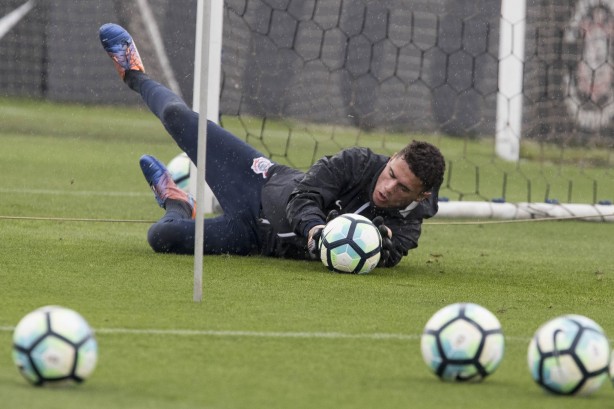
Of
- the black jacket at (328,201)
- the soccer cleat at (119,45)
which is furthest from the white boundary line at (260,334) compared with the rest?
the soccer cleat at (119,45)

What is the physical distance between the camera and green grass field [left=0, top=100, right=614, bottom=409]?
3.88 m

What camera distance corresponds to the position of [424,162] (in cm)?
660

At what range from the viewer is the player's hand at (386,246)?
7031 millimetres

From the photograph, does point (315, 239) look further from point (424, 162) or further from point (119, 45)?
point (119, 45)

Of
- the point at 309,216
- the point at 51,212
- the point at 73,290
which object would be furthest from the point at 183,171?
the point at 73,290

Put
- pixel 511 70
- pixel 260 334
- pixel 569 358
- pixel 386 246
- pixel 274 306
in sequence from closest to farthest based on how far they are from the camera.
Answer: pixel 569 358 → pixel 260 334 → pixel 274 306 → pixel 386 246 → pixel 511 70

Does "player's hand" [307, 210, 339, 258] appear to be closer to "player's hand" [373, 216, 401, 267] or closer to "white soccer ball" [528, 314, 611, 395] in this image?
"player's hand" [373, 216, 401, 267]

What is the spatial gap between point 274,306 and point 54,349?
200 cm

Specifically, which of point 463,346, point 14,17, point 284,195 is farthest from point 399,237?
point 14,17

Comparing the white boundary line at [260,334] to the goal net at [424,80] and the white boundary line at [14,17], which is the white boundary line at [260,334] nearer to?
the goal net at [424,80]

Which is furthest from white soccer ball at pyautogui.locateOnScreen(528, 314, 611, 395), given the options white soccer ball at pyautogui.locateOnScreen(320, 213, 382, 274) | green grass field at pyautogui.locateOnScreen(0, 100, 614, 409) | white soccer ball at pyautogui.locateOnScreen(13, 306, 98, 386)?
white soccer ball at pyautogui.locateOnScreen(320, 213, 382, 274)

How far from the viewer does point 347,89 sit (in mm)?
11617

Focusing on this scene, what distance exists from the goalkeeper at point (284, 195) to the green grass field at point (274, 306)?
168 mm

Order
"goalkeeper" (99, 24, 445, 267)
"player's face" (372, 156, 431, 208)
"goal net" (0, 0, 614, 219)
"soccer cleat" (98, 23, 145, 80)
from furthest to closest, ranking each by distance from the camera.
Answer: "goal net" (0, 0, 614, 219) < "soccer cleat" (98, 23, 145, 80) < "goalkeeper" (99, 24, 445, 267) < "player's face" (372, 156, 431, 208)
